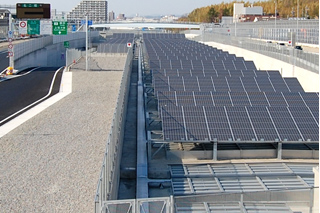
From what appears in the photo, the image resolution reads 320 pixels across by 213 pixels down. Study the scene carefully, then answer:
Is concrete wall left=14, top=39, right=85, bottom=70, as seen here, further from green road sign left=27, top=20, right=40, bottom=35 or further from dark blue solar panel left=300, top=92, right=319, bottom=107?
→ dark blue solar panel left=300, top=92, right=319, bottom=107

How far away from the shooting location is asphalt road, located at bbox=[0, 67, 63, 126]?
25688 millimetres

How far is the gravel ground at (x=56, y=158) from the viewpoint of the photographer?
11.8 m

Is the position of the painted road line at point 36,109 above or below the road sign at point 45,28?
below

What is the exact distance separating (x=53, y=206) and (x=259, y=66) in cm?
3384

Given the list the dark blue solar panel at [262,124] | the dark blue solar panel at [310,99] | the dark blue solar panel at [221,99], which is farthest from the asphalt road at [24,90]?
the dark blue solar panel at [310,99]

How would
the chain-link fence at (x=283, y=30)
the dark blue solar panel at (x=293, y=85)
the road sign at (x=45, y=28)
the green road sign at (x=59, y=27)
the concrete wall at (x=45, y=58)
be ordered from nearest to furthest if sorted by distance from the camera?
the dark blue solar panel at (x=293, y=85), the concrete wall at (x=45, y=58), the green road sign at (x=59, y=27), the chain-link fence at (x=283, y=30), the road sign at (x=45, y=28)

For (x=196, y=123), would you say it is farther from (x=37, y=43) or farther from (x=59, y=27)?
(x=37, y=43)

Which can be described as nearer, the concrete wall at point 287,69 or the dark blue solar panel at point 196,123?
the dark blue solar panel at point 196,123

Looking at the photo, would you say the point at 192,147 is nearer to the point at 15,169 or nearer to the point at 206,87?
the point at 15,169

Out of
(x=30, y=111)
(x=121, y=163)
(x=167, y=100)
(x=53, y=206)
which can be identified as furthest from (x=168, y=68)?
(x=53, y=206)

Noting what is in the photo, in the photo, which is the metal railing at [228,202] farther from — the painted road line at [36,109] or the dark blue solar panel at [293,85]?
the dark blue solar panel at [293,85]

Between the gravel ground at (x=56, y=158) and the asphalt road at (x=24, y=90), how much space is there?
194 cm

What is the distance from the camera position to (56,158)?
15.4 m

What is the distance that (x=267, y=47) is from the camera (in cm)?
4016
